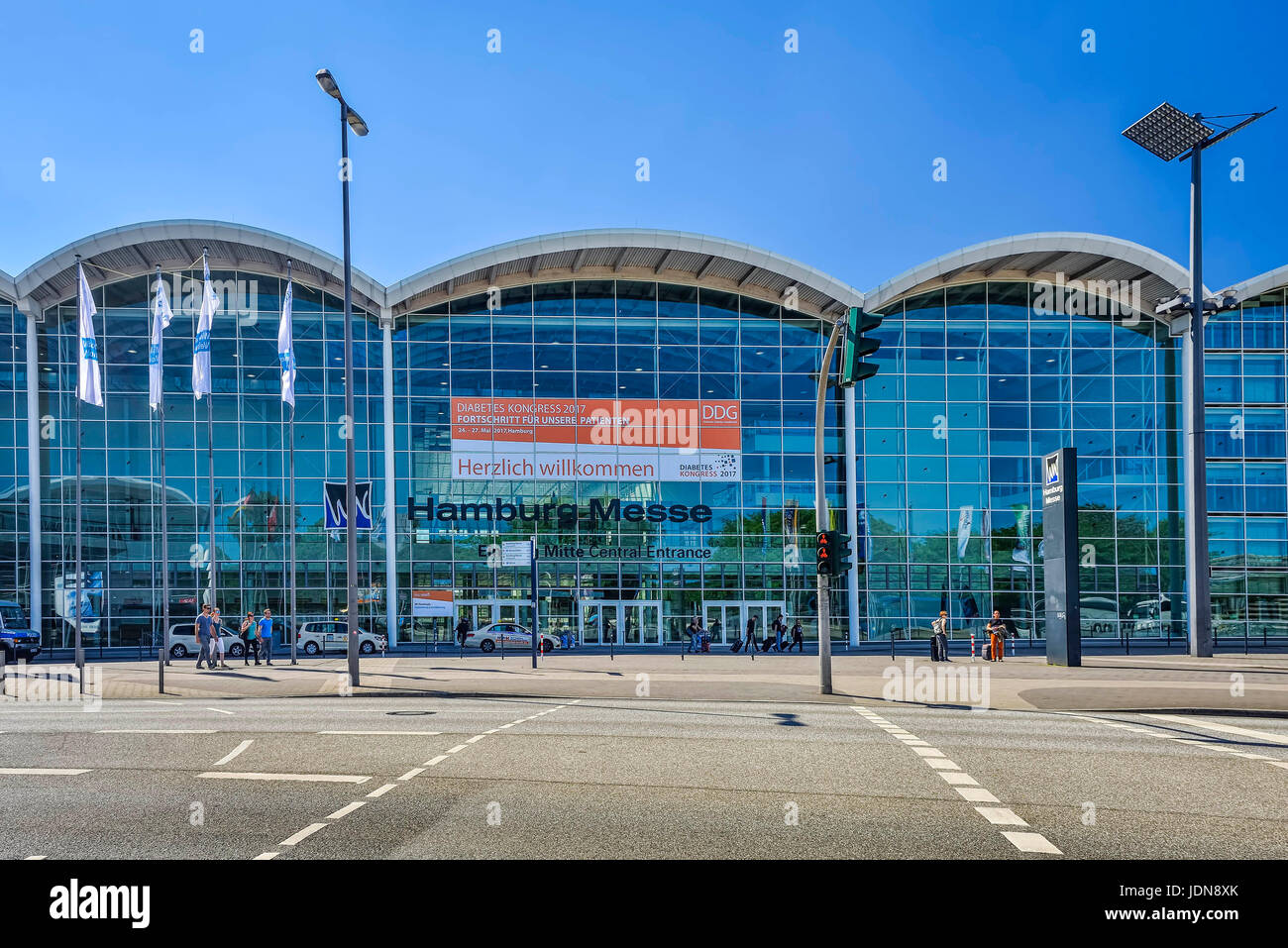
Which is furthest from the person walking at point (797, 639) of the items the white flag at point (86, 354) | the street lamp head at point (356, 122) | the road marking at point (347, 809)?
the road marking at point (347, 809)

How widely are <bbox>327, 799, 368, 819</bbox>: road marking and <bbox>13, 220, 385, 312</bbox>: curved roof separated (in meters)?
33.1

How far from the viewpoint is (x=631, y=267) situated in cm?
4069

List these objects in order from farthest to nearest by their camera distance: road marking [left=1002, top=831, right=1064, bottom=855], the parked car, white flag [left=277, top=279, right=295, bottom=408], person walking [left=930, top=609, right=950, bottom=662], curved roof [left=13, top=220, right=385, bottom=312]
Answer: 1. curved roof [left=13, top=220, right=385, bottom=312]
2. the parked car
3. white flag [left=277, top=279, right=295, bottom=408]
4. person walking [left=930, top=609, right=950, bottom=662]
5. road marking [left=1002, top=831, right=1064, bottom=855]

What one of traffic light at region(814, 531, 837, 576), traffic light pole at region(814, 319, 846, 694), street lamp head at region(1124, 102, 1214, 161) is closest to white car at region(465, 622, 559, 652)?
traffic light pole at region(814, 319, 846, 694)

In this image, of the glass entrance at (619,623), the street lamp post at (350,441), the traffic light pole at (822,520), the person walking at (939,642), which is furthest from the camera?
the glass entrance at (619,623)

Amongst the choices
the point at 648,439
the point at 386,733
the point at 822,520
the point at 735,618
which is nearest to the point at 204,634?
the point at 386,733

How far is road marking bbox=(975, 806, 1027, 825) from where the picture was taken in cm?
731

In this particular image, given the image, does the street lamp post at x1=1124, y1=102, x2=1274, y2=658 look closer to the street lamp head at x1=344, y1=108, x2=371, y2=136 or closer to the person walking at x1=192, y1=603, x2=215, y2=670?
the street lamp head at x1=344, y1=108, x2=371, y2=136

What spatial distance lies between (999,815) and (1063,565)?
19316 mm

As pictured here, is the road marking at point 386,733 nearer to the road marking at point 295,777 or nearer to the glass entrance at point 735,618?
the road marking at point 295,777

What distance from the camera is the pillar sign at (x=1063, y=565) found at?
24797mm

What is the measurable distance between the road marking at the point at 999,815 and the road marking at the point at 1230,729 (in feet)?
21.4
